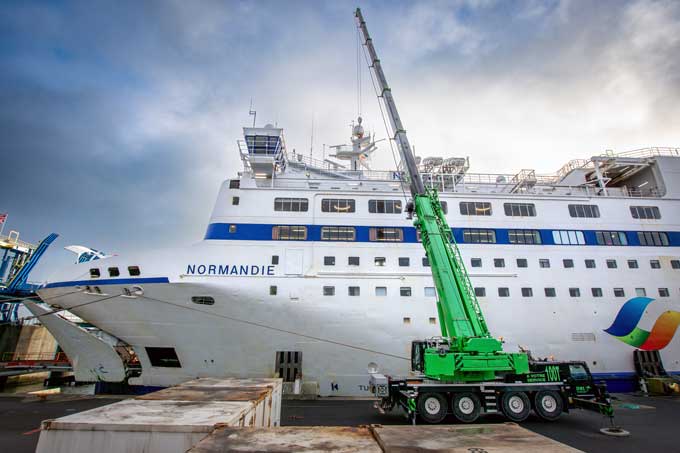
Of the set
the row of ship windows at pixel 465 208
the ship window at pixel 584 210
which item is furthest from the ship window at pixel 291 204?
the ship window at pixel 584 210

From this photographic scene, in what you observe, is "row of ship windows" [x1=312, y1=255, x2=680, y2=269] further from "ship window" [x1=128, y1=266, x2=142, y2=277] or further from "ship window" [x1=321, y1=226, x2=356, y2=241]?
"ship window" [x1=128, y1=266, x2=142, y2=277]

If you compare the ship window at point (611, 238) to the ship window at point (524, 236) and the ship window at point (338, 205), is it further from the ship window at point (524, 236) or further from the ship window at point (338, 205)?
the ship window at point (338, 205)

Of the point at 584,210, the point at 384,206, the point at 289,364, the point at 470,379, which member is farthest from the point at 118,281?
the point at 584,210

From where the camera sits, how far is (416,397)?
959 cm

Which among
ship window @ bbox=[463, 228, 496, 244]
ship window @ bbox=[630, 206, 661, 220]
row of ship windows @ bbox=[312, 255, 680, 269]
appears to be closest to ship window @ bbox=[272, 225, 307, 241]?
row of ship windows @ bbox=[312, 255, 680, 269]

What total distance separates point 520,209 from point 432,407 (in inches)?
458

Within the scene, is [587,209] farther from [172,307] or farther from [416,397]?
[172,307]

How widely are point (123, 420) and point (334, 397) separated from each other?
407 inches

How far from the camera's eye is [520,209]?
55.8ft

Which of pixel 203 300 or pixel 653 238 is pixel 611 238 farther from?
pixel 203 300

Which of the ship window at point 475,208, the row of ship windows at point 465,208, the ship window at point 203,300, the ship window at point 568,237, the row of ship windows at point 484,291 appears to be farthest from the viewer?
the ship window at point 475,208

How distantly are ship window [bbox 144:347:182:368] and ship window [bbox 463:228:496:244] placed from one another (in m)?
13.7

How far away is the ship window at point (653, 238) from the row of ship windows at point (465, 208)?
847mm

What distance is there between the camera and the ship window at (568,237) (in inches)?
651
